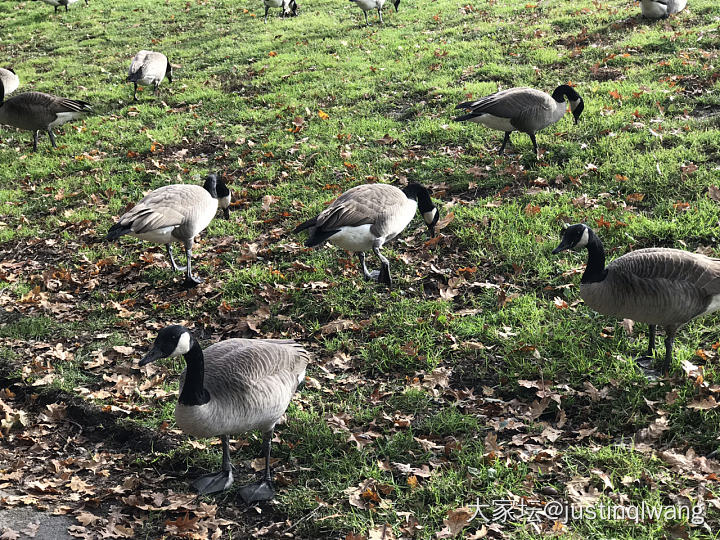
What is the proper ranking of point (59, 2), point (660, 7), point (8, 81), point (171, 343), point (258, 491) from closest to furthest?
point (171, 343) → point (258, 491) → point (660, 7) → point (8, 81) → point (59, 2)

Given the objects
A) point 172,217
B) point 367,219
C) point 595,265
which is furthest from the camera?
point 172,217

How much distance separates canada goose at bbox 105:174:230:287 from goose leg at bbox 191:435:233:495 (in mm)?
2981

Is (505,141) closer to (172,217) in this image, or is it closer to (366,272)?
(366,272)

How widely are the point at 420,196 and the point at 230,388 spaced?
3.70m

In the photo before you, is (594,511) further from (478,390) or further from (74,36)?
(74,36)

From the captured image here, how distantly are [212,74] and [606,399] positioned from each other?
12.7 meters

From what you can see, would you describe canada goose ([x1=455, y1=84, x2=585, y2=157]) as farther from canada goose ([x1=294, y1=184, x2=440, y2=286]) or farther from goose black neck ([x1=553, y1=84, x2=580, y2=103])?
canada goose ([x1=294, y1=184, x2=440, y2=286])

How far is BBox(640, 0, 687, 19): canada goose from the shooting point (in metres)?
13.3

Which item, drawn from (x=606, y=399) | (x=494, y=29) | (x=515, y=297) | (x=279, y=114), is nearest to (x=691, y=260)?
(x=606, y=399)

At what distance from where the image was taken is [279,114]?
11.7 meters

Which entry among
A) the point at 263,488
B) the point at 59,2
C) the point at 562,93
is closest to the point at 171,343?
the point at 263,488

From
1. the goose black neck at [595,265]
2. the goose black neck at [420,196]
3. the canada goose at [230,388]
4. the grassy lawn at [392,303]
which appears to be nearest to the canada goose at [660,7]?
the grassy lawn at [392,303]

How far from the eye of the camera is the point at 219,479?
4629 millimetres

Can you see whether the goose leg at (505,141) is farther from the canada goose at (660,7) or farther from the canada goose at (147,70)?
the canada goose at (147,70)
